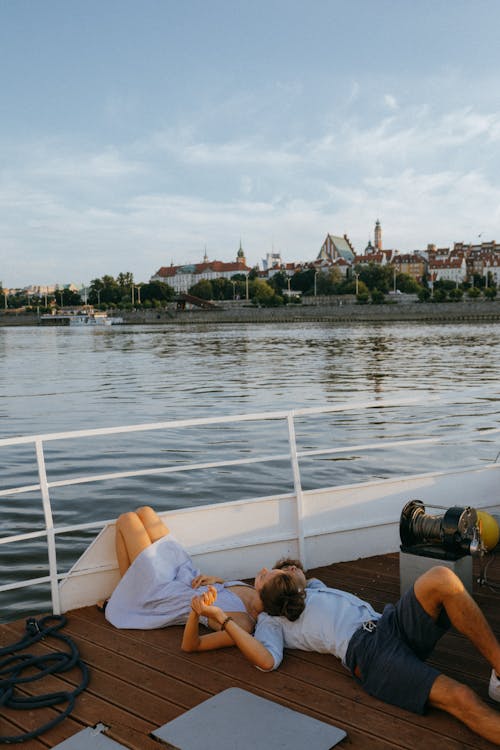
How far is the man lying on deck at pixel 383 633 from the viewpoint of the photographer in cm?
256

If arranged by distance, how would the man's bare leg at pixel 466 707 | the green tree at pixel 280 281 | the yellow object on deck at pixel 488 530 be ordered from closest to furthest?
the man's bare leg at pixel 466 707, the yellow object on deck at pixel 488 530, the green tree at pixel 280 281

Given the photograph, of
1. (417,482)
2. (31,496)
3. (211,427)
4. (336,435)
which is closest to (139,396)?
(211,427)

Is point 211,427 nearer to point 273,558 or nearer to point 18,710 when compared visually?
point 273,558

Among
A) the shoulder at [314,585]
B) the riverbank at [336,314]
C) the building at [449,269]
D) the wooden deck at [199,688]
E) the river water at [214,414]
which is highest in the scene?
the building at [449,269]

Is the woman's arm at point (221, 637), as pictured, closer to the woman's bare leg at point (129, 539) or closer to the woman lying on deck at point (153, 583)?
the woman lying on deck at point (153, 583)

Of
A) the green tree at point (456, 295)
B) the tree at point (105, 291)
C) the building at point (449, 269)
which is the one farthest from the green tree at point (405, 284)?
the tree at point (105, 291)

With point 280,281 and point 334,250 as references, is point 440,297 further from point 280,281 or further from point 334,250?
point 334,250

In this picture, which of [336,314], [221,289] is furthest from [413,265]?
[336,314]

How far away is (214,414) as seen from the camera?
18.4 m

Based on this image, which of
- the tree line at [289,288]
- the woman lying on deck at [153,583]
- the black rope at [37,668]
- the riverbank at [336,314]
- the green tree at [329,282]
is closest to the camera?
the black rope at [37,668]

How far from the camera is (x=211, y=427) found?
15.8 m

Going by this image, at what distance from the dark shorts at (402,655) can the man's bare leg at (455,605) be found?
5 cm

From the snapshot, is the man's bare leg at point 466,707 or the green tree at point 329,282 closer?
the man's bare leg at point 466,707

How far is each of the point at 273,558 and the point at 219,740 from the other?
1.72 meters
